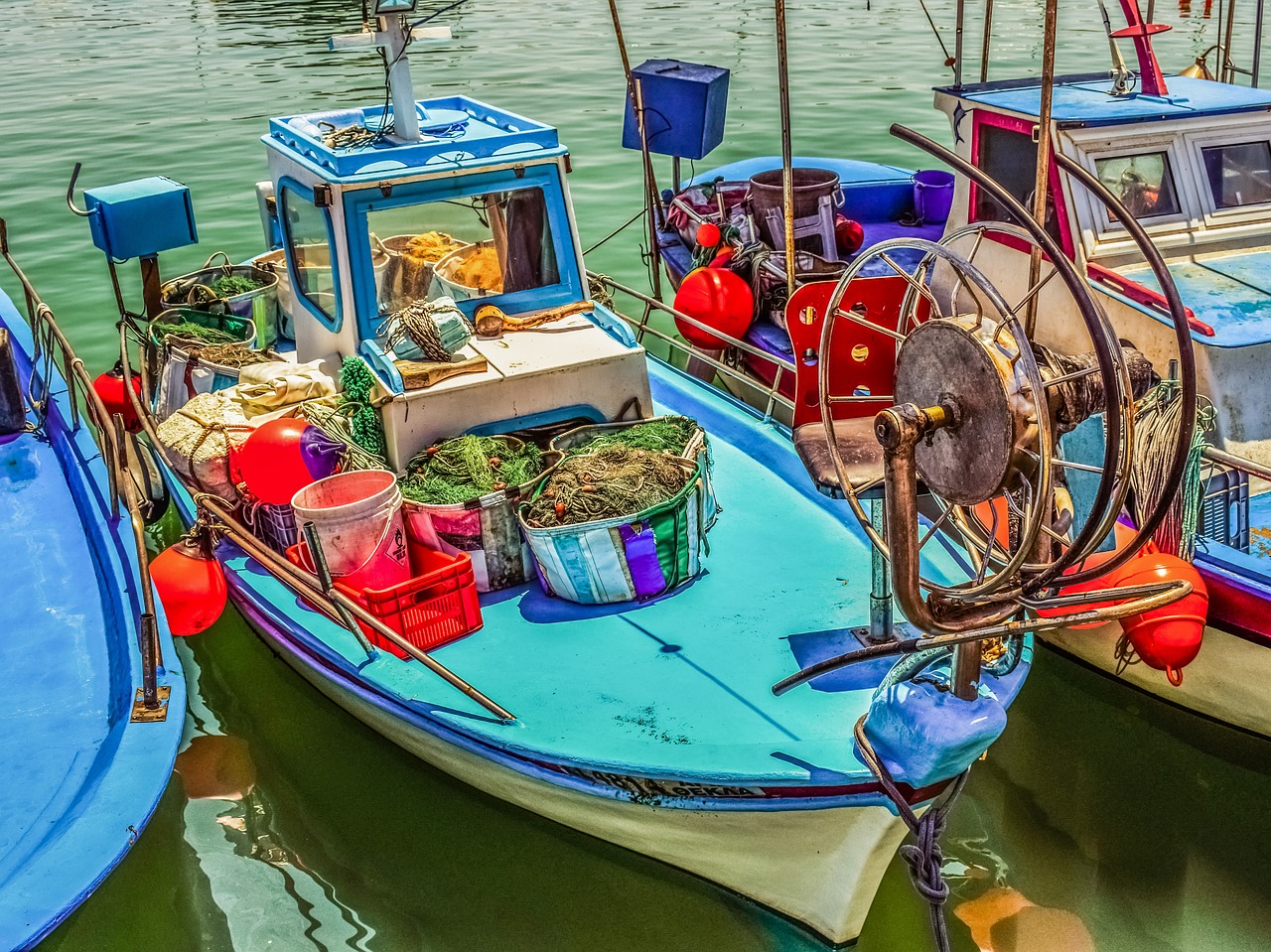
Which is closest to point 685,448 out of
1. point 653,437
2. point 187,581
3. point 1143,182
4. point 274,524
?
point 653,437

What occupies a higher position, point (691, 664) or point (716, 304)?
point (716, 304)

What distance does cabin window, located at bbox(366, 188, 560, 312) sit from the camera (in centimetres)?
586

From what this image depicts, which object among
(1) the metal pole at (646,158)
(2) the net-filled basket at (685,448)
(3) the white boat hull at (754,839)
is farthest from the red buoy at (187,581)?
(1) the metal pole at (646,158)

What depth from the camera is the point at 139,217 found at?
6676 mm

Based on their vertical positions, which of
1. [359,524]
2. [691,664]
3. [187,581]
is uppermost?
[359,524]

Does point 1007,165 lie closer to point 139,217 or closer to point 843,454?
point 843,454

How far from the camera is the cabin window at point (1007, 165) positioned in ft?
22.7

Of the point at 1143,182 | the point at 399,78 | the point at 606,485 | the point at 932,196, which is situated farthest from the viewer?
the point at 932,196

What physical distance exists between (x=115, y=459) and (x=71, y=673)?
99cm

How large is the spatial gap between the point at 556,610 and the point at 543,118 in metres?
13.1

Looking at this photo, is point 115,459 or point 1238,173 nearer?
point 115,459

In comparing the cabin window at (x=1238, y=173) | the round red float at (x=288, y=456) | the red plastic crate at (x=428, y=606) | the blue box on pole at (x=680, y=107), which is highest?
the blue box on pole at (x=680, y=107)

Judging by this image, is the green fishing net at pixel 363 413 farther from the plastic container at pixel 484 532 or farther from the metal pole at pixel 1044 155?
the metal pole at pixel 1044 155

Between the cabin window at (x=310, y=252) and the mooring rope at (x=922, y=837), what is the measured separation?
3.45m
